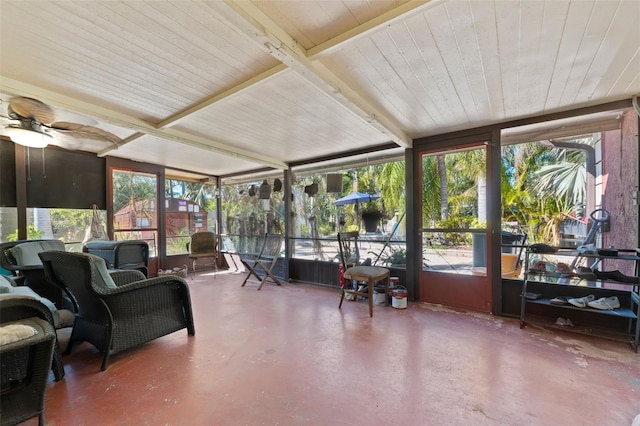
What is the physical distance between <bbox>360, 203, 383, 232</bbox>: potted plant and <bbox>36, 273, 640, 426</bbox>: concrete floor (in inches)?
66.7

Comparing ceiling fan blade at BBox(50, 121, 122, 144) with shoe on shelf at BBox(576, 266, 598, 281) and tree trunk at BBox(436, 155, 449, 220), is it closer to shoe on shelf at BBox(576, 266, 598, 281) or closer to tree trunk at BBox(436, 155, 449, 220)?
tree trunk at BBox(436, 155, 449, 220)

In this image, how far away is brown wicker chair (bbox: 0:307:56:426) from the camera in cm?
142

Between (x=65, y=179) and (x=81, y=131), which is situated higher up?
(x=81, y=131)

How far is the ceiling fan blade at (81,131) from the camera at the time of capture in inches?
88.2

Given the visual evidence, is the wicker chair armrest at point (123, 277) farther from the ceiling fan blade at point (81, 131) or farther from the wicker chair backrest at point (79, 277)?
the ceiling fan blade at point (81, 131)

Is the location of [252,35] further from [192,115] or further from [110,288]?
[110,288]

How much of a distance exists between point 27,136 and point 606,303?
17.8 feet

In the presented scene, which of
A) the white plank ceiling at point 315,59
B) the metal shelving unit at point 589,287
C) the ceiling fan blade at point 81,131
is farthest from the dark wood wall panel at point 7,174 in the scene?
the metal shelving unit at point 589,287

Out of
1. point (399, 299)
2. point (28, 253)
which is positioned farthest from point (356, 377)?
point (28, 253)

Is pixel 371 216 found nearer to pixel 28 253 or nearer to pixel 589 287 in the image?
pixel 589 287

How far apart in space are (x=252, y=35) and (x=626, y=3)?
2062mm

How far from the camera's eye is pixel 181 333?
2756mm

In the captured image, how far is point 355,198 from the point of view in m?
4.40

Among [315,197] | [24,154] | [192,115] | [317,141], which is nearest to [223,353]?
[192,115]
